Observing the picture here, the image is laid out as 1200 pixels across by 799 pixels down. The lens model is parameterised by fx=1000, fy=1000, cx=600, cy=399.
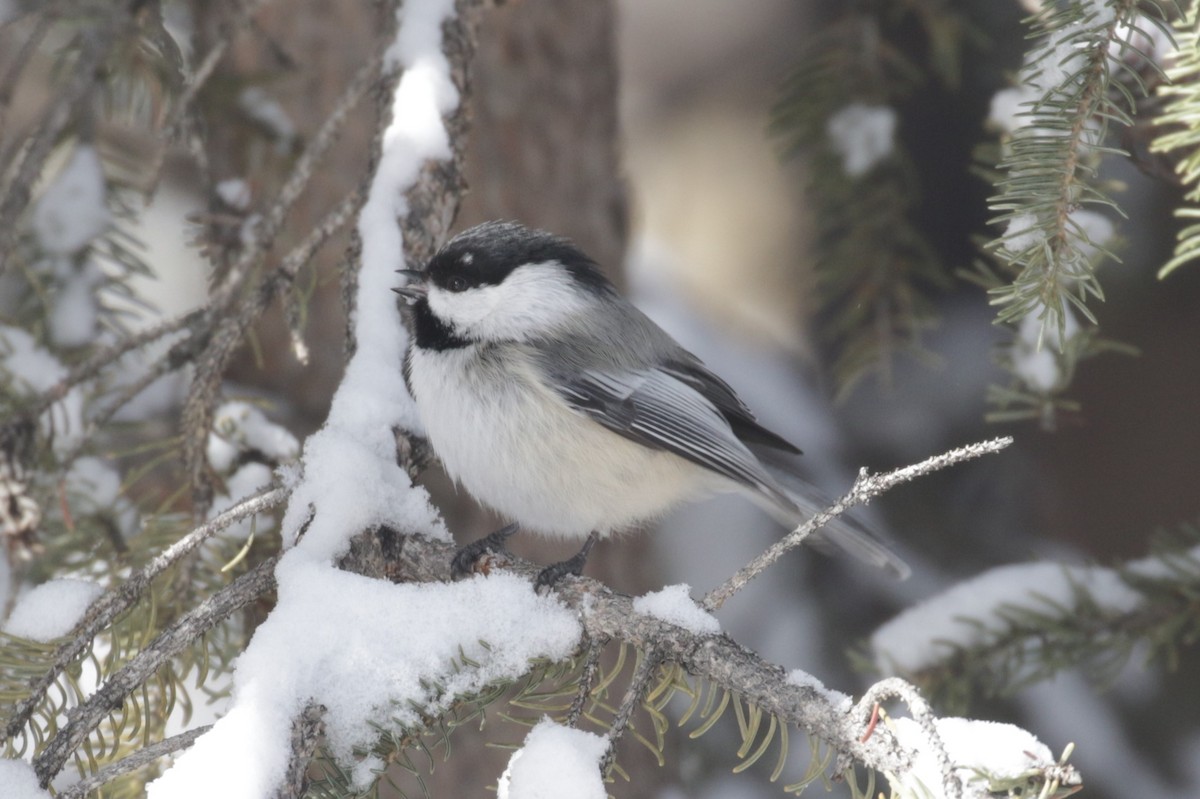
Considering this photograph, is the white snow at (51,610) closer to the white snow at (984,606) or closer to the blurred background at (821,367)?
the blurred background at (821,367)

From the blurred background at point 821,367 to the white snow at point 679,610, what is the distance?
1104 millimetres

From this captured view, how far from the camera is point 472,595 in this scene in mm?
1240

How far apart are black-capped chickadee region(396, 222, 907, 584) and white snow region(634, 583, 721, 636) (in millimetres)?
412

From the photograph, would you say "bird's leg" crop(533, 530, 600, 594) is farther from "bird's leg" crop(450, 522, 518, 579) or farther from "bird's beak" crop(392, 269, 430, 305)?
"bird's beak" crop(392, 269, 430, 305)

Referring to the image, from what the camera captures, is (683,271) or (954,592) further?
(683,271)

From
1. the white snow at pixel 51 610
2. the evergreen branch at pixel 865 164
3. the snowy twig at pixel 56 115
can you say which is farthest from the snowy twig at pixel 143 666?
the evergreen branch at pixel 865 164

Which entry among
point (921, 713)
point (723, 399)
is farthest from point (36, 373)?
point (921, 713)

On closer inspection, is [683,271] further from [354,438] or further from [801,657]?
[354,438]

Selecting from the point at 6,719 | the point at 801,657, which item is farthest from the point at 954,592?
the point at 6,719

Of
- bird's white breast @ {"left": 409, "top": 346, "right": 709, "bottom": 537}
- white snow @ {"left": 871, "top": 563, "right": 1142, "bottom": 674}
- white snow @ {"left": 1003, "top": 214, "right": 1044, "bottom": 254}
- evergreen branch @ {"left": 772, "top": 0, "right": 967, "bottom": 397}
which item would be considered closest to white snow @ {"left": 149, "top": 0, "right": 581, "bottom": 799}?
bird's white breast @ {"left": 409, "top": 346, "right": 709, "bottom": 537}

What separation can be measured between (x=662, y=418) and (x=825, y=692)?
0.85m

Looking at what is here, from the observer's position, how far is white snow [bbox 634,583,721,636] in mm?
1136

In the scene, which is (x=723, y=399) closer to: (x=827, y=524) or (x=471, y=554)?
(x=827, y=524)

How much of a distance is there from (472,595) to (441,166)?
75cm
